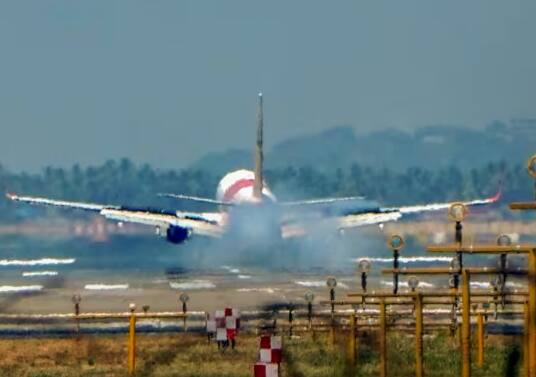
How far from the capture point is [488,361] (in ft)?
148

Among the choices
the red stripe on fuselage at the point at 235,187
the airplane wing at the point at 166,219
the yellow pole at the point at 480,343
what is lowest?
the yellow pole at the point at 480,343

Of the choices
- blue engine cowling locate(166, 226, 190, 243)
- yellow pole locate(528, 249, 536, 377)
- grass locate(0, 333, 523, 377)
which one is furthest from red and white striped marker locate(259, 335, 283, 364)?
blue engine cowling locate(166, 226, 190, 243)

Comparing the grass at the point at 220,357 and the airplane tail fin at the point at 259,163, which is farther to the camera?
the airplane tail fin at the point at 259,163

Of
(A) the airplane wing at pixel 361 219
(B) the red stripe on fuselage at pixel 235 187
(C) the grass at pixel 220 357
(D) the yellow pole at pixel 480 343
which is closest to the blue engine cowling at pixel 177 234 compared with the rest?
(B) the red stripe on fuselage at pixel 235 187

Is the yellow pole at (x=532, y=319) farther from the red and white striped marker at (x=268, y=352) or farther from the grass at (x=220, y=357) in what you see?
the grass at (x=220, y=357)

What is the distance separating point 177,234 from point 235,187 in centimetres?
840

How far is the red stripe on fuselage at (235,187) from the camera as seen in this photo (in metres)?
121

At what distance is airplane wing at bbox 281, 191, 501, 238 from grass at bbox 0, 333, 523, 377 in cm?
5306

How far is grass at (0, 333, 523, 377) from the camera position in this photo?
42781 mm

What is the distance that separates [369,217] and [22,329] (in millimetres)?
57702

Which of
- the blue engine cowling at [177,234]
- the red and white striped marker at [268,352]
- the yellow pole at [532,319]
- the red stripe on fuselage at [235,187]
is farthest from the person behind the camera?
the red stripe on fuselage at [235,187]

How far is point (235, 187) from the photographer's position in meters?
122

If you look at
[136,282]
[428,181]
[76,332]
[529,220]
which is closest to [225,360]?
[76,332]

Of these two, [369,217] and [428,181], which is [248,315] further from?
[428,181]
